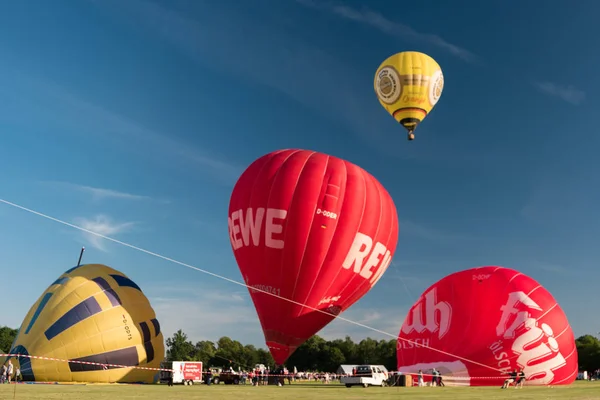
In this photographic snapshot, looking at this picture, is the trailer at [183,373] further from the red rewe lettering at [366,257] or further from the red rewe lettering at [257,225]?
the red rewe lettering at [366,257]

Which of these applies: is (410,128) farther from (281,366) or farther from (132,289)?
(132,289)

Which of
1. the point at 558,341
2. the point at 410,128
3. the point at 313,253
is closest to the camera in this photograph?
the point at 313,253

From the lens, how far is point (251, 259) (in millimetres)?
26047

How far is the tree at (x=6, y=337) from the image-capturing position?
259 feet

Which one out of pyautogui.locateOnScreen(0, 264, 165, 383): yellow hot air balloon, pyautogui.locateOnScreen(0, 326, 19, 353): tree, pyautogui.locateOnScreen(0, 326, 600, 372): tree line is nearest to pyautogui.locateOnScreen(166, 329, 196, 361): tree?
pyautogui.locateOnScreen(0, 326, 600, 372): tree line

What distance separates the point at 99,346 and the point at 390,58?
64.2 ft

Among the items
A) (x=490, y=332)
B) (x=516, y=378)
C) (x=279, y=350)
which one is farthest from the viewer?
(x=279, y=350)

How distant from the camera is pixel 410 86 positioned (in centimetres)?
2920

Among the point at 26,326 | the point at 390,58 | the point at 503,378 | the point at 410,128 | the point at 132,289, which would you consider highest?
the point at 390,58

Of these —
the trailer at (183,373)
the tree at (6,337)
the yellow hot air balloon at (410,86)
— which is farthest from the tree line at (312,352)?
the yellow hot air balloon at (410,86)

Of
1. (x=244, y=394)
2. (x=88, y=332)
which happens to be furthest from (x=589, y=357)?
(x=244, y=394)

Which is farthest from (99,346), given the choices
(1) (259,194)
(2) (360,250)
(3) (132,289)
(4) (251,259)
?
(2) (360,250)

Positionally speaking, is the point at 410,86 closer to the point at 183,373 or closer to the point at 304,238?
the point at 304,238

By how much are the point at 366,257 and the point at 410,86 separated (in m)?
9.03
